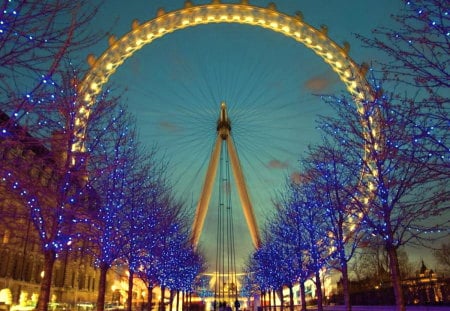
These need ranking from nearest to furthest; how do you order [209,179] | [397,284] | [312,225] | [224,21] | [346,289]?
[397,284]
[346,289]
[312,225]
[224,21]
[209,179]

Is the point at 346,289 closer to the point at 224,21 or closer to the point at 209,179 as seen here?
the point at 224,21

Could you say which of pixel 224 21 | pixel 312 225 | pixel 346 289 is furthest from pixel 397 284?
pixel 224 21

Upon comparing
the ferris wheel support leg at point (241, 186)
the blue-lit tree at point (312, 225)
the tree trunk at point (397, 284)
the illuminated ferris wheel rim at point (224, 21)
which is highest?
the illuminated ferris wheel rim at point (224, 21)

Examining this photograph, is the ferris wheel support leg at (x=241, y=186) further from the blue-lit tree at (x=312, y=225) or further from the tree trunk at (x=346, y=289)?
the tree trunk at (x=346, y=289)

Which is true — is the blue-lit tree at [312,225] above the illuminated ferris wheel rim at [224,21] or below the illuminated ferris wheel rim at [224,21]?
below

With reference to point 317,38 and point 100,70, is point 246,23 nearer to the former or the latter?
point 317,38

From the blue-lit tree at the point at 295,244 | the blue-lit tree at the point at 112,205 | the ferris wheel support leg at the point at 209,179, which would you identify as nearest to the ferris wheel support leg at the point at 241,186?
the ferris wheel support leg at the point at 209,179

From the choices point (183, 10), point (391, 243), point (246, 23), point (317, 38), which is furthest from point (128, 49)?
point (391, 243)

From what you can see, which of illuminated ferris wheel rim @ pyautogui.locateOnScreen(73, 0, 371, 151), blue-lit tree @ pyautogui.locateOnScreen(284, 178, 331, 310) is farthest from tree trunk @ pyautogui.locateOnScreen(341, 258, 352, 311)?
illuminated ferris wheel rim @ pyautogui.locateOnScreen(73, 0, 371, 151)

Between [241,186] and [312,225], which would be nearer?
[312,225]

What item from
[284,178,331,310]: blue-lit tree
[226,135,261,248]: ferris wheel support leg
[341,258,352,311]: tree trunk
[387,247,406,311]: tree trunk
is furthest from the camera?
[226,135,261,248]: ferris wheel support leg

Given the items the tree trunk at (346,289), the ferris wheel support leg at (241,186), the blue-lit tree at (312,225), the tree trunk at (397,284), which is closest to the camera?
the tree trunk at (397,284)

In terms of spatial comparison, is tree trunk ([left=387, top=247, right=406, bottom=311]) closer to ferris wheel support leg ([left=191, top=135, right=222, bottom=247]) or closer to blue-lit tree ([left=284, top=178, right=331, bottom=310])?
blue-lit tree ([left=284, top=178, right=331, bottom=310])

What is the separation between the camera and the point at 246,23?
33.0m
